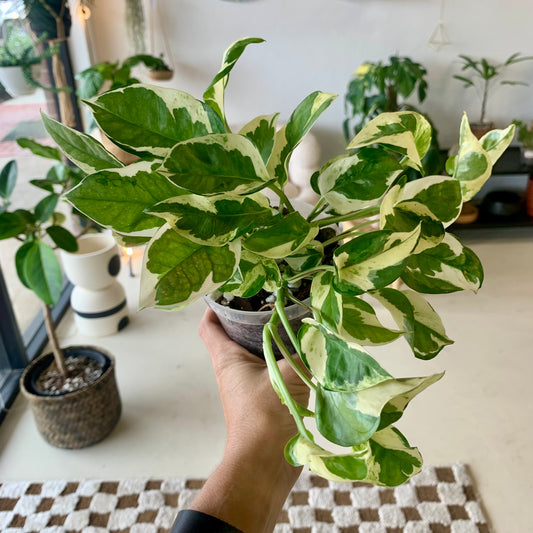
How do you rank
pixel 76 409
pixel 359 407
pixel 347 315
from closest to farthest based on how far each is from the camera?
pixel 359 407
pixel 347 315
pixel 76 409

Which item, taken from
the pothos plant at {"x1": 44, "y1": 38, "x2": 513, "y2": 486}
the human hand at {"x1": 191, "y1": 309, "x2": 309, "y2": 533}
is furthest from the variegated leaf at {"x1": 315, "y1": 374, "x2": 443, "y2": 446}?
the human hand at {"x1": 191, "y1": 309, "x2": 309, "y2": 533}

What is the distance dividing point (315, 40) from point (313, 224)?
2175 millimetres

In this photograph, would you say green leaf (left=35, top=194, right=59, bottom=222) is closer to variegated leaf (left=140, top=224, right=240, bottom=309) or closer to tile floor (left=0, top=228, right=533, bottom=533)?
tile floor (left=0, top=228, right=533, bottom=533)

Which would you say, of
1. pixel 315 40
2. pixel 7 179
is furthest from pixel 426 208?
pixel 315 40

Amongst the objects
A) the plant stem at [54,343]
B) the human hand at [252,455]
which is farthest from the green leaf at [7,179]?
the human hand at [252,455]

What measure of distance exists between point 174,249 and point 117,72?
166 cm

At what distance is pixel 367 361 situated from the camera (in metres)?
0.43

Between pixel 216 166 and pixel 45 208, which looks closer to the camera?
pixel 216 166

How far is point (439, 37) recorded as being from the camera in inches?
97.8

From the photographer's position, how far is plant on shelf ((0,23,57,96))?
5.12 ft

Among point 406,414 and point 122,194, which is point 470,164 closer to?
point 122,194

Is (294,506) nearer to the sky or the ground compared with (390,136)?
nearer to the ground

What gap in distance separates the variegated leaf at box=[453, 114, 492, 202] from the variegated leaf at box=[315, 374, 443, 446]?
0.66 ft

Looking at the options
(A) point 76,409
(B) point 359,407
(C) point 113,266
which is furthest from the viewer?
(C) point 113,266
